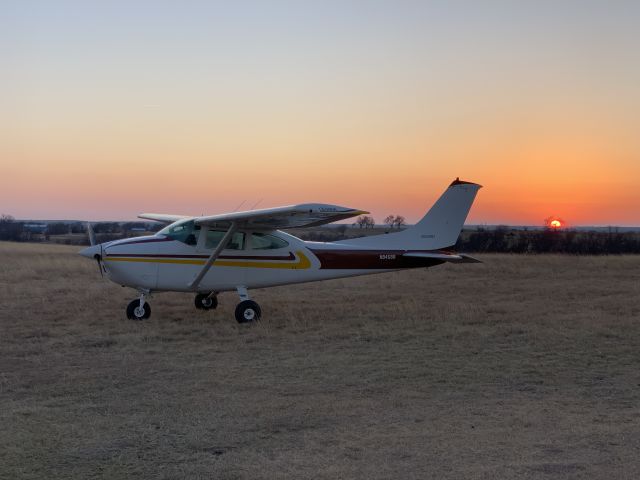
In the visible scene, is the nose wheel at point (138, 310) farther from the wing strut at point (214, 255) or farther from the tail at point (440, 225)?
the tail at point (440, 225)

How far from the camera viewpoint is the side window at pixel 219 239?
13.6m

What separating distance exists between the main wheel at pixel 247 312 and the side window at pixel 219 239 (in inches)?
46.2

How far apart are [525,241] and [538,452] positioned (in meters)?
43.2

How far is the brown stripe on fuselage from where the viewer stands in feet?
46.9

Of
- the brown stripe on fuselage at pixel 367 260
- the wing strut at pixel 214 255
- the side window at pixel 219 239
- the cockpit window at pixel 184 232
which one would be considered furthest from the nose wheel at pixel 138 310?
the brown stripe on fuselage at pixel 367 260

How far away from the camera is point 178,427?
6.14 m

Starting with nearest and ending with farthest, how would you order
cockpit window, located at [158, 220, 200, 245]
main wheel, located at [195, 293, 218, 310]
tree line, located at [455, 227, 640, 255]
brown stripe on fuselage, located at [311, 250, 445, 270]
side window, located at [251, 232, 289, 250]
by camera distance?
1. cockpit window, located at [158, 220, 200, 245]
2. side window, located at [251, 232, 289, 250]
3. brown stripe on fuselage, located at [311, 250, 445, 270]
4. main wheel, located at [195, 293, 218, 310]
5. tree line, located at [455, 227, 640, 255]

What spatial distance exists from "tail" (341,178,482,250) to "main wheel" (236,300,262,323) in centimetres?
282

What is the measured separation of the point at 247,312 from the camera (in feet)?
42.6

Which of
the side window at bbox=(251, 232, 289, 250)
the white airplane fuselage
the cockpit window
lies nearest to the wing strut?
the white airplane fuselage

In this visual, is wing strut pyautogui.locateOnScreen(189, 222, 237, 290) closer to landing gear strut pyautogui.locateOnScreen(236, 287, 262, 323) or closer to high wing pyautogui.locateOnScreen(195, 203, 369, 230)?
high wing pyautogui.locateOnScreen(195, 203, 369, 230)

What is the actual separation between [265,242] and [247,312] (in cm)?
159

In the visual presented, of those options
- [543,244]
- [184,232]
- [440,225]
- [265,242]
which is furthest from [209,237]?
[543,244]

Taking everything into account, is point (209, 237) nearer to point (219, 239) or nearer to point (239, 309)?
point (219, 239)
